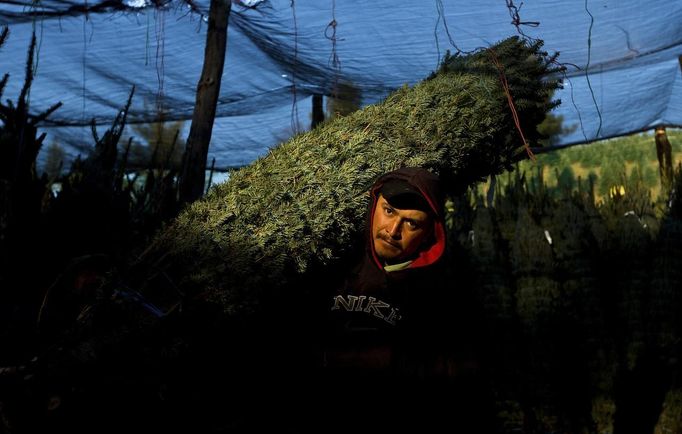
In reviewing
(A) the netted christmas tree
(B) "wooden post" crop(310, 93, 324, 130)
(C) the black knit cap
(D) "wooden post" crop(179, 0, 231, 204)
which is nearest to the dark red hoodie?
(C) the black knit cap

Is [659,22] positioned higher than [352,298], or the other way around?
[659,22]

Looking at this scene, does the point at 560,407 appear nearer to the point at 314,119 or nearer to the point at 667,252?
the point at 667,252

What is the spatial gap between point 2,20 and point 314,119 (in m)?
2.88

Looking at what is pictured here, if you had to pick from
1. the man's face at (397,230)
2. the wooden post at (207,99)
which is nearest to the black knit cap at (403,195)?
the man's face at (397,230)

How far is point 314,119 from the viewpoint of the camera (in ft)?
24.2

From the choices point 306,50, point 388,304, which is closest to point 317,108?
point 306,50

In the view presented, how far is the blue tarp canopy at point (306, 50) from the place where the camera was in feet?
17.7

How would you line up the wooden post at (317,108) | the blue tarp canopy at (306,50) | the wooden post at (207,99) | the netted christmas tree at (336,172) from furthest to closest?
the wooden post at (317,108) → the blue tarp canopy at (306,50) → the wooden post at (207,99) → the netted christmas tree at (336,172)

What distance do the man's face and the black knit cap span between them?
0.02 m

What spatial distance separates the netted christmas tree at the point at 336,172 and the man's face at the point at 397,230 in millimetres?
89

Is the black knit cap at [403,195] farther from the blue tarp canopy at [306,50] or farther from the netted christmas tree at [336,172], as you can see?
the blue tarp canopy at [306,50]

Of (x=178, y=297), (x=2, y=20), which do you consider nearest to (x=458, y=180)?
(x=178, y=297)

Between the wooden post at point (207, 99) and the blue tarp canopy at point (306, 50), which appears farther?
the blue tarp canopy at point (306, 50)

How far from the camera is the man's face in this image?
7.82ft
